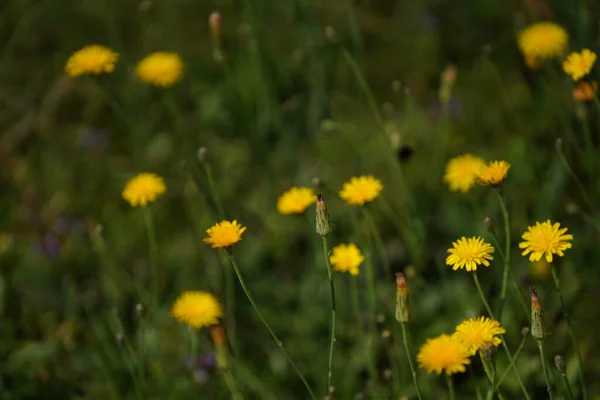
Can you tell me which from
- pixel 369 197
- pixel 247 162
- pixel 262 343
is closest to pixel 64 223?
pixel 247 162

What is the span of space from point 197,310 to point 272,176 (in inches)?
31.5

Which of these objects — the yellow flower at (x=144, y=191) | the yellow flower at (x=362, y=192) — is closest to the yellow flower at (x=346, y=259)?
the yellow flower at (x=362, y=192)

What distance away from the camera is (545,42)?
7.54ft

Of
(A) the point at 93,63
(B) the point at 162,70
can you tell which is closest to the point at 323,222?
(A) the point at 93,63

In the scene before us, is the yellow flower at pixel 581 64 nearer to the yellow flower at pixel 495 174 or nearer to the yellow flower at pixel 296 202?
the yellow flower at pixel 495 174

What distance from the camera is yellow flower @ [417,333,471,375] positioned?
156 cm

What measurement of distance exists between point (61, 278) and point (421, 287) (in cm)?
128

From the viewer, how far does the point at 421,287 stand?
2.30 metres

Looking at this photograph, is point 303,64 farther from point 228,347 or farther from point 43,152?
point 228,347

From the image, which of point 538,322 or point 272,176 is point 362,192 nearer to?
point 538,322

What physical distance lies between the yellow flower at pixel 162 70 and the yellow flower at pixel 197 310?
2.76 ft

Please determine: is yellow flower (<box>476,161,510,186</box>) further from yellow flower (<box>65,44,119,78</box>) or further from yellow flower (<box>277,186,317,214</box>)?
yellow flower (<box>65,44,119,78</box>)

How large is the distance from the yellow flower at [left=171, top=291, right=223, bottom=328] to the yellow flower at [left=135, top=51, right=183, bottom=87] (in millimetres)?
842

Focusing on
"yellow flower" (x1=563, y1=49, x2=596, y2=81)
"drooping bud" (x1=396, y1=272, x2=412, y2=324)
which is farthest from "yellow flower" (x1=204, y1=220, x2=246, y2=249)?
"yellow flower" (x1=563, y1=49, x2=596, y2=81)
